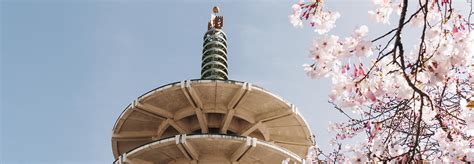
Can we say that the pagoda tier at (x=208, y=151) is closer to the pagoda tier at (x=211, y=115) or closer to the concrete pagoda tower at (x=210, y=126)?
the concrete pagoda tower at (x=210, y=126)

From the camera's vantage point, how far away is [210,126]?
26.9 meters

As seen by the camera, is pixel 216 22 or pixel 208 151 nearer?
pixel 208 151

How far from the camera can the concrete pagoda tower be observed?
23.5 m

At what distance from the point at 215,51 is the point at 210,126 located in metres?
8.43

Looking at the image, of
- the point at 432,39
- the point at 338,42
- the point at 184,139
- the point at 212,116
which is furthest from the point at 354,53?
the point at 212,116

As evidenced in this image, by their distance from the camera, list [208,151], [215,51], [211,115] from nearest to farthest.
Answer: [208,151]
[211,115]
[215,51]

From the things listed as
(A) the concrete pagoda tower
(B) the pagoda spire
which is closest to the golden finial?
(B) the pagoda spire

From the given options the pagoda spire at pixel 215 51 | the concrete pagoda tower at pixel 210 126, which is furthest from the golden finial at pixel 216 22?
the concrete pagoda tower at pixel 210 126

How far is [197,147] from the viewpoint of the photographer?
23641 mm

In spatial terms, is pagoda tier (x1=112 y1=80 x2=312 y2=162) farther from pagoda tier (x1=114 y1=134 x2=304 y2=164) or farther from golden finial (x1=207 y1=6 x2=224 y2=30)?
golden finial (x1=207 y1=6 x2=224 y2=30)

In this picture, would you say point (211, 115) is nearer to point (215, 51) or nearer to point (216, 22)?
point (215, 51)

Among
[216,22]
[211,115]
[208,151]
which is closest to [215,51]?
[216,22]

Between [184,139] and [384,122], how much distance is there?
52.2 feet

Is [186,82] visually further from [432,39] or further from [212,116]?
[432,39]
